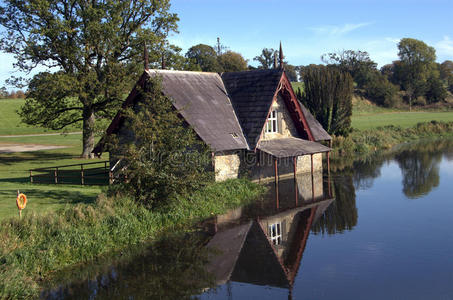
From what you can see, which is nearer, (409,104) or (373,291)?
(373,291)

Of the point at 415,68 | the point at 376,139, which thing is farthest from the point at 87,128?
the point at 415,68

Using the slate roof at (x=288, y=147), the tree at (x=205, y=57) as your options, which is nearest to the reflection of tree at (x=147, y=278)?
the slate roof at (x=288, y=147)

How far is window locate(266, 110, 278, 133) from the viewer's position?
29.8 m

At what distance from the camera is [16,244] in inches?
555

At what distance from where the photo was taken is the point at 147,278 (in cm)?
1387

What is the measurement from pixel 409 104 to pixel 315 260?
91.0 m

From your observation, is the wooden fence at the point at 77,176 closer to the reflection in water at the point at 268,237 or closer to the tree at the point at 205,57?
the reflection in water at the point at 268,237

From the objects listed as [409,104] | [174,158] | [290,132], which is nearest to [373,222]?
[174,158]

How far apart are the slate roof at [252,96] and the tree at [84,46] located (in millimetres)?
8014

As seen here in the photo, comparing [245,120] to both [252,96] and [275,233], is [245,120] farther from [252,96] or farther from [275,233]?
[275,233]

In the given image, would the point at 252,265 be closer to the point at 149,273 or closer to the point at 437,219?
the point at 149,273

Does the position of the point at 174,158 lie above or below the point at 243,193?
above

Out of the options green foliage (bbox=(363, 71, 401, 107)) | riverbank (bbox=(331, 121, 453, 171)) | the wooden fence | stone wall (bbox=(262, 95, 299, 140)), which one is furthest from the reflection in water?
green foliage (bbox=(363, 71, 401, 107))

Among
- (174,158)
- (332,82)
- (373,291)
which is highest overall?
A: (332,82)
